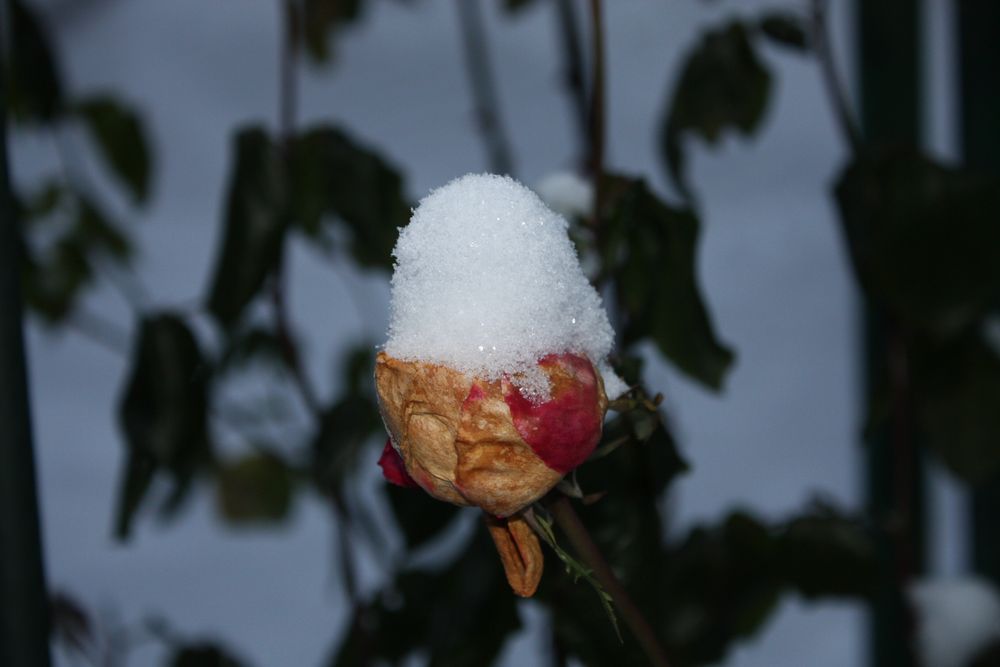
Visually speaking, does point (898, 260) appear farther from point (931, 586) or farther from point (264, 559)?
point (264, 559)

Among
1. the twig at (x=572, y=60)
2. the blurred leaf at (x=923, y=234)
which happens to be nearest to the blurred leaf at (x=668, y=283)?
the blurred leaf at (x=923, y=234)

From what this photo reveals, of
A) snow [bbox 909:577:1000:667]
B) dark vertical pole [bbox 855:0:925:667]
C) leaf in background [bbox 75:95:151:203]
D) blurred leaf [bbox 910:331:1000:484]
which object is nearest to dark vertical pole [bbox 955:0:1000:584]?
dark vertical pole [bbox 855:0:925:667]

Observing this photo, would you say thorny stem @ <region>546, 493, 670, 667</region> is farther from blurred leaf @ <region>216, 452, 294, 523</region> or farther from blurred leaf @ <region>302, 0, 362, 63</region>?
blurred leaf @ <region>216, 452, 294, 523</region>

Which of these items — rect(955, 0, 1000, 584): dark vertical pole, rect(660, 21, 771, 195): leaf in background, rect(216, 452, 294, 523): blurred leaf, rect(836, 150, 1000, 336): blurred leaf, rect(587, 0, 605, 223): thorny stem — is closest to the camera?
rect(587, 0, 605, 223): thorny stem

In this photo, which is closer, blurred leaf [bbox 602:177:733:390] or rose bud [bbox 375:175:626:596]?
rose bud [bbox 375:175:626:596]

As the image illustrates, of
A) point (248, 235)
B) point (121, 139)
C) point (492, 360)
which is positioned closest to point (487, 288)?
point (492, 360)

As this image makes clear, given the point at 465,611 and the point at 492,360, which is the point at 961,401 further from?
the point at 492,360

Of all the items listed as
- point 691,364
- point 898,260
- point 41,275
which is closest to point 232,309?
point 691,364
